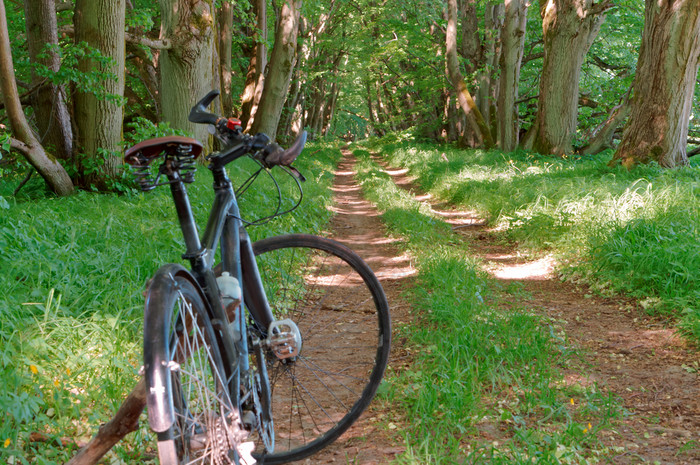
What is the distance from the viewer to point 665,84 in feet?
23.5

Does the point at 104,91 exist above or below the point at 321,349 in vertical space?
above

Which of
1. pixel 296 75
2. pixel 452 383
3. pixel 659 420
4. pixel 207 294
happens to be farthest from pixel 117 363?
pixel 296 75

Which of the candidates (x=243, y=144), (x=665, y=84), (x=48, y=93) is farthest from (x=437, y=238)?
(x=48, y=93)

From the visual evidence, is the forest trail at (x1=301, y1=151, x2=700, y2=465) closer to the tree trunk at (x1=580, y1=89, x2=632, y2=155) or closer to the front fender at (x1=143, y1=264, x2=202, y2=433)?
the front fender at (x1=143, y1=264, x2=202, y2=433)

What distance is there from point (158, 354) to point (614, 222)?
5142mm

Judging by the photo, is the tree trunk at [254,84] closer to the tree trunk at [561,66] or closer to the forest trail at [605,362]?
the tree trunk at [561,66]

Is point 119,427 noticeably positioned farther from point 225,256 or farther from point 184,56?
point 184,56

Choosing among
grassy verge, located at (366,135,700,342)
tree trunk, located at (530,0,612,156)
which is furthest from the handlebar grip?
tree trunk, located at (530,0,612,156)

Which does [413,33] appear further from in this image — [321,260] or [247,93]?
[321,260]

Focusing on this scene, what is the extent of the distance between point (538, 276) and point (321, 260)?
11.0ft

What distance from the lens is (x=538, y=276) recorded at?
542 centimetres

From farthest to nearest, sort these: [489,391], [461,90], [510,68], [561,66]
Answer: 1. [461,90]
2. [510,68]
3. [561,66]
4. [489,391]

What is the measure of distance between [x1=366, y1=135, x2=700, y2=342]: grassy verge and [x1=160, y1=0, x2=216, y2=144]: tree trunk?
5069 mm

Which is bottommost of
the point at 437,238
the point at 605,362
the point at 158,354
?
the point at 605,362
